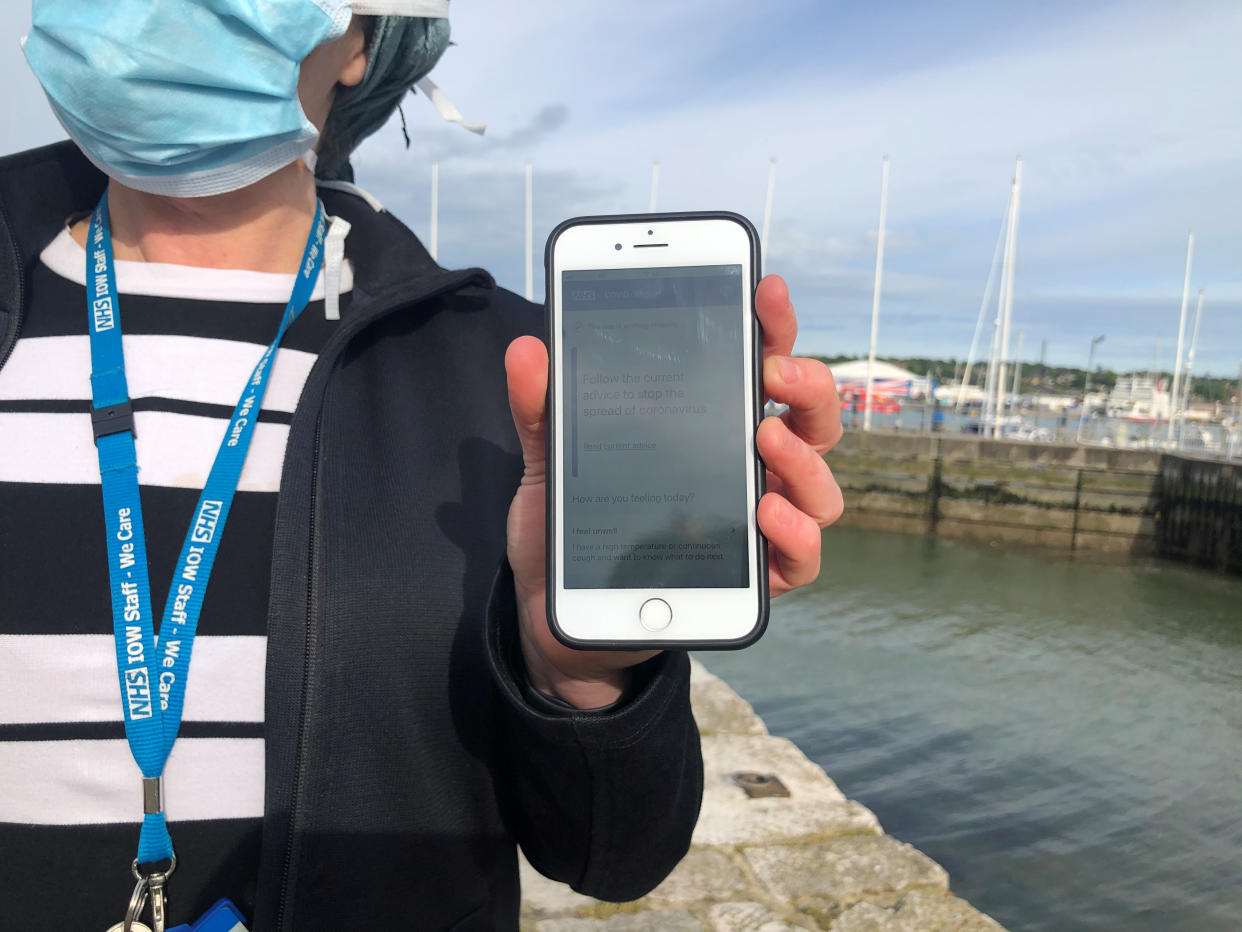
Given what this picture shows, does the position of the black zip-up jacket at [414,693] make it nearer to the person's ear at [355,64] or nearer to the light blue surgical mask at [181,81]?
the light blue surgical mask at [181,81]

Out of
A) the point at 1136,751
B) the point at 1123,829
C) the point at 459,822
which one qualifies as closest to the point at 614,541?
the point at 459,822

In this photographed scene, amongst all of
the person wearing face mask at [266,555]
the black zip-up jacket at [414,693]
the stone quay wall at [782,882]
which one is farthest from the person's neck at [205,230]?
the stone quay wall at [782,882]

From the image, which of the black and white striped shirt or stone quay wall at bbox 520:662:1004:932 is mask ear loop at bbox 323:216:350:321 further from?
stone quay wall at bbox 520:662:1004:932

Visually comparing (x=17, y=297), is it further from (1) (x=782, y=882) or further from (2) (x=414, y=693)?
(1) (x=782, y=882)

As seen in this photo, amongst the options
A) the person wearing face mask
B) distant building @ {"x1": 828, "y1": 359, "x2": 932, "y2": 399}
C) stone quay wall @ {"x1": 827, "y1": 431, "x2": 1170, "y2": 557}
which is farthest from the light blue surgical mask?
distant building @ {"x1": 828, "y1": 359, "x2": 932, "y2": 399}

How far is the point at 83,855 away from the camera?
45.7 inches

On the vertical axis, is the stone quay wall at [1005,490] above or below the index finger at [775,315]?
below

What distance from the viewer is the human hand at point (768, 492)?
0.95 meters

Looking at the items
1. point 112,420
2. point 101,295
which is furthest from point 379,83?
point 112,420

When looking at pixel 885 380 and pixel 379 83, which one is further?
pixel 885 380

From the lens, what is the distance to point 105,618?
1218mm

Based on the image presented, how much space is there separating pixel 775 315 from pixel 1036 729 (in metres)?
8.48

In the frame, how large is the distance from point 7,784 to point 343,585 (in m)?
0.50

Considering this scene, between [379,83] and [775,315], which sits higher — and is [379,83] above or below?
above
